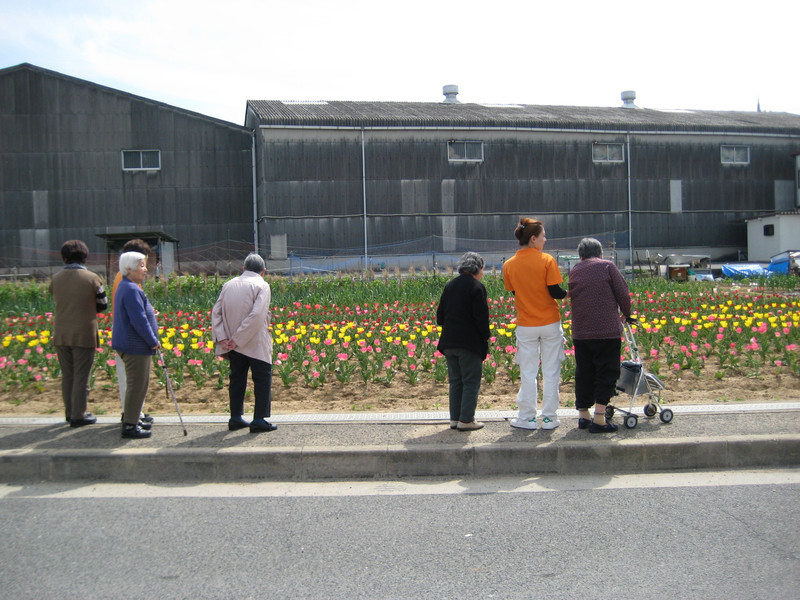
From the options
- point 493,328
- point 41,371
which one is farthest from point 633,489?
point 41,371

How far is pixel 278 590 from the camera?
4.01 meters

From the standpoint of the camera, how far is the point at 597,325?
262 inches

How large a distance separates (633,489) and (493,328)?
20.8 feet

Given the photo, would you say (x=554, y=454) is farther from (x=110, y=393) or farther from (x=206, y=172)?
(x=206, y=172)

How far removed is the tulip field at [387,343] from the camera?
9.27 m

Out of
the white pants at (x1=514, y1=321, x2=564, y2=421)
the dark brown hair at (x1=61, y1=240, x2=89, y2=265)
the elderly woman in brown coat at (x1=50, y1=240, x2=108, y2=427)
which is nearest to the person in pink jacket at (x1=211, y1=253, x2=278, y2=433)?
the elderly woman in brown coat at (x1=50, y1=240, x2=108, y2=427)

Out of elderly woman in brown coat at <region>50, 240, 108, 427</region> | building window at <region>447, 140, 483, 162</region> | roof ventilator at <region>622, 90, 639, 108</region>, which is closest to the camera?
elderly woman in brown coat at <region>50, 240, 108, 427</region>

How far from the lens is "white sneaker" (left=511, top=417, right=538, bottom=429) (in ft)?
22.2

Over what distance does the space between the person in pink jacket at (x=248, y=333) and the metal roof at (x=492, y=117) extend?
24347 millimetres

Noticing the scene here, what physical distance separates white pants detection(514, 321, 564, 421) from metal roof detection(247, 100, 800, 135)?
987 inches

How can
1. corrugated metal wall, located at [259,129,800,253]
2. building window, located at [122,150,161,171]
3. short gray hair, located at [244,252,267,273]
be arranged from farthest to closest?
building window, located at [122,150,161,171]
corrugated metal wall, located at [259,129,800,253]
short gray hair, located at [244,252,267,273]

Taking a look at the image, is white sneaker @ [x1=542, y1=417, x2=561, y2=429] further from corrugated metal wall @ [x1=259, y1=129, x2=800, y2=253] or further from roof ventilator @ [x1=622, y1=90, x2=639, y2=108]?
roof ventilator @ [x1=622, y1=90, x2=639, y2=108]

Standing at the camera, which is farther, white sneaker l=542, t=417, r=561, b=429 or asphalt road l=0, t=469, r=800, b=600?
white sneaker l=542, t=417, r=561, b=429

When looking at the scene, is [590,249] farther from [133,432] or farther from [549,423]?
[133,432]
